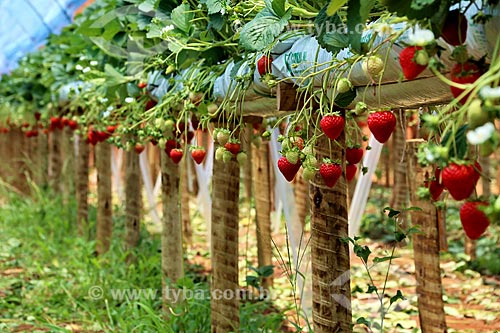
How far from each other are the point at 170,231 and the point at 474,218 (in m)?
2.69

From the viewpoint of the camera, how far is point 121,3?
349 cm

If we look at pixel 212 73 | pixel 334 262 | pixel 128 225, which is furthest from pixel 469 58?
pixel 128 225

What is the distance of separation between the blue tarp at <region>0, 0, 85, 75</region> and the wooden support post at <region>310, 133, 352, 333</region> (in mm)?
5699

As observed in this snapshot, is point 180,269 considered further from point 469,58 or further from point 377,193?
point 377,193

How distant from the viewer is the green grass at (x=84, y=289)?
3.40 m

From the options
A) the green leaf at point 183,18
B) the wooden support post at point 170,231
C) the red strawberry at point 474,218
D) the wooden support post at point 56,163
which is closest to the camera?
the red strawberry at point 474,218

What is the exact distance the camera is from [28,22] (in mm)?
7996

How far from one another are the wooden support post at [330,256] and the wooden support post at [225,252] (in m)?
0.86

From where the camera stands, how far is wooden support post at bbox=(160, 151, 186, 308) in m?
3.60

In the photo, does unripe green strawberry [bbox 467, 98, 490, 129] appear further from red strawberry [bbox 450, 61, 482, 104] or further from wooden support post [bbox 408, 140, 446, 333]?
wooden support post [bbox 408, 140, 446, 333]

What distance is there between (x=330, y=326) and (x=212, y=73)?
1008mm

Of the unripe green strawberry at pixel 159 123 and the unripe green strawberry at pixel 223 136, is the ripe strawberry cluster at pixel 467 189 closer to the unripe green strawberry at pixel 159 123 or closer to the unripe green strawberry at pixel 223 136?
the unripe green strawberry at pixel 223 136

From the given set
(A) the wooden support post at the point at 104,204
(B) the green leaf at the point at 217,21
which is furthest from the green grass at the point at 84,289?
(B) the green leaf at the point at 217,21

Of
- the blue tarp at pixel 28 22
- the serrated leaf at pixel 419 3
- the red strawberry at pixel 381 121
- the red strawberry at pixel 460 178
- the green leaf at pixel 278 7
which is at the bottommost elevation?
the red strawberry at pixel 460 178
